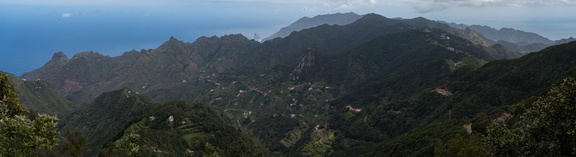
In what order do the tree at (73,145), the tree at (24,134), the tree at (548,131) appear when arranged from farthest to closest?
1. the tree at (73,145)
2. the tree at (24,134)
3. the tree at (548,131)

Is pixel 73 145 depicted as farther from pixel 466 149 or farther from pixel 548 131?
pixel 466 149

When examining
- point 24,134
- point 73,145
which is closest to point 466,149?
point 24,134

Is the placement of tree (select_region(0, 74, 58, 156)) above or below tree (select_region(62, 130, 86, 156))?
above

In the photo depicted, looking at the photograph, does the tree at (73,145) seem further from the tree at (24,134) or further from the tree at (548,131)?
the tree at (548,131)

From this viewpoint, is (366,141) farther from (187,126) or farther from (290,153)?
(187,126)

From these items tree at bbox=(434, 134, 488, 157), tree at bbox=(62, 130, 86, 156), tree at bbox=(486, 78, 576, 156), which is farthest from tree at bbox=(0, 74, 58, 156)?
tree at bbox=(434, 134, 488, 157)

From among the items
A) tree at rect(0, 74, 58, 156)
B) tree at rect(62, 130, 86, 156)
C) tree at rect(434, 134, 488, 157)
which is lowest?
tree at rect(434, 134, 488, 157)

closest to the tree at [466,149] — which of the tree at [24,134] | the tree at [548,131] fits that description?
the tree at [548,131]

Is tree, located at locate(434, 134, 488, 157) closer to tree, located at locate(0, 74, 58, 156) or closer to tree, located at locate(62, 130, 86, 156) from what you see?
tree, located at locate(0, 74, 58, 156)

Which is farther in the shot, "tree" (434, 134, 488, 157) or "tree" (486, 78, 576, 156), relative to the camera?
"tree" (434, 134, 488, 157)
